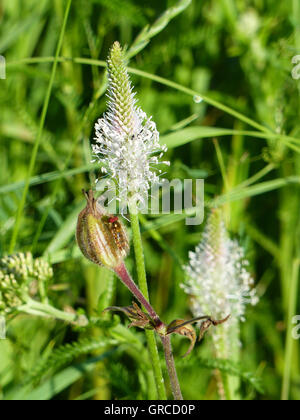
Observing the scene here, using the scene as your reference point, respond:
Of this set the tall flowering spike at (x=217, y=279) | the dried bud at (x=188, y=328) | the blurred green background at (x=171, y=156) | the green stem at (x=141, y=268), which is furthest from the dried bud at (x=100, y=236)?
the blurred green background at (x=171, y=156)

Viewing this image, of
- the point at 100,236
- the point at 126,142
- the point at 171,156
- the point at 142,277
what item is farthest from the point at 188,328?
the point at 171,156

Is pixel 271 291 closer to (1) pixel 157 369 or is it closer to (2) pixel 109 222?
(1) pixel 157 369

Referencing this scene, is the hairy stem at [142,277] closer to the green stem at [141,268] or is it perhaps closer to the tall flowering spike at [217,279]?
the green stem at [141,268]

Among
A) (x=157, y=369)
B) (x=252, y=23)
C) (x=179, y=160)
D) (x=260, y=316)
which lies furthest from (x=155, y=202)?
(x=252, y=23)

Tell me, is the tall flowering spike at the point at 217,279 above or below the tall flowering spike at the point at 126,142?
below

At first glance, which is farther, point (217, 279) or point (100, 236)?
point (217, 279)

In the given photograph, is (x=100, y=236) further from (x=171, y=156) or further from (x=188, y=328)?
(x=171, y=156)

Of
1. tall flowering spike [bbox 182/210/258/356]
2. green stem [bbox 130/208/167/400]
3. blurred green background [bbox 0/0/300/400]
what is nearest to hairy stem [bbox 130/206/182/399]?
green stem [bbox 130/208/167/400]
